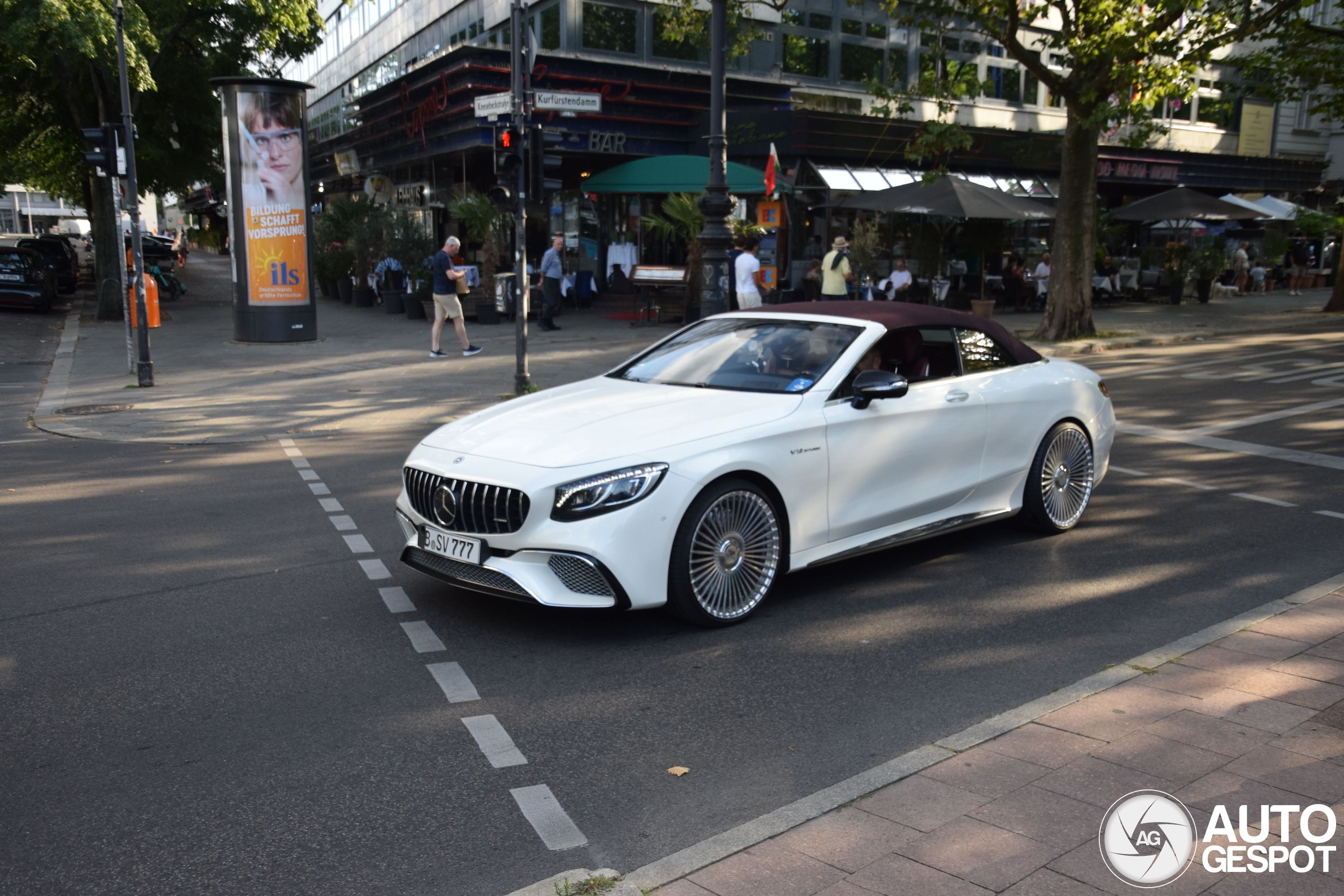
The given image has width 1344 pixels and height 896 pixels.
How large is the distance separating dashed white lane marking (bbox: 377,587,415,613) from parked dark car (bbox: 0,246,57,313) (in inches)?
1081

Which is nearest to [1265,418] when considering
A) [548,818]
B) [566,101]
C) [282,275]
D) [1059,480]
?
[1059,480]

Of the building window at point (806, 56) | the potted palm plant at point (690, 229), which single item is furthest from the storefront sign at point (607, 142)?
the building window at point (806, 56)

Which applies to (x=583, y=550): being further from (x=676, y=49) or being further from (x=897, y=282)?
(x=676, y=49)

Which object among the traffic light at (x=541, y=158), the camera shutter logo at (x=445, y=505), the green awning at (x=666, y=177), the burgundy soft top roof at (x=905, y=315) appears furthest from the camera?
the green awning at (x=666, y=177)

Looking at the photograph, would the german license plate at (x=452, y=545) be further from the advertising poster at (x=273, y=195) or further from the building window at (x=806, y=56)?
the building window at (x=806, y=56)

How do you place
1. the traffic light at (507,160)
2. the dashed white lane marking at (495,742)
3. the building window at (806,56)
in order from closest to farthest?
the dashed white lane marking at (495,742) → the traffic light at (507,160) → the building window at (806,56)

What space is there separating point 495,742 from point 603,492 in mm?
1335

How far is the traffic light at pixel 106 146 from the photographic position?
607 inches

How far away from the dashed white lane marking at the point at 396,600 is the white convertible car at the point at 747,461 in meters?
0.33

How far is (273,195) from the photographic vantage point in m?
20.9

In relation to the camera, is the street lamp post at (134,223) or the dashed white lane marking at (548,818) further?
the street lamp post at (134,223)

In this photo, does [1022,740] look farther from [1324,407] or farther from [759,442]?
[1324,407]

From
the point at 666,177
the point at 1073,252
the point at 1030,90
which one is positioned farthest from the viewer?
the point at 1030,90

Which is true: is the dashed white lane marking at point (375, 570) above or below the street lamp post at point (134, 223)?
below
